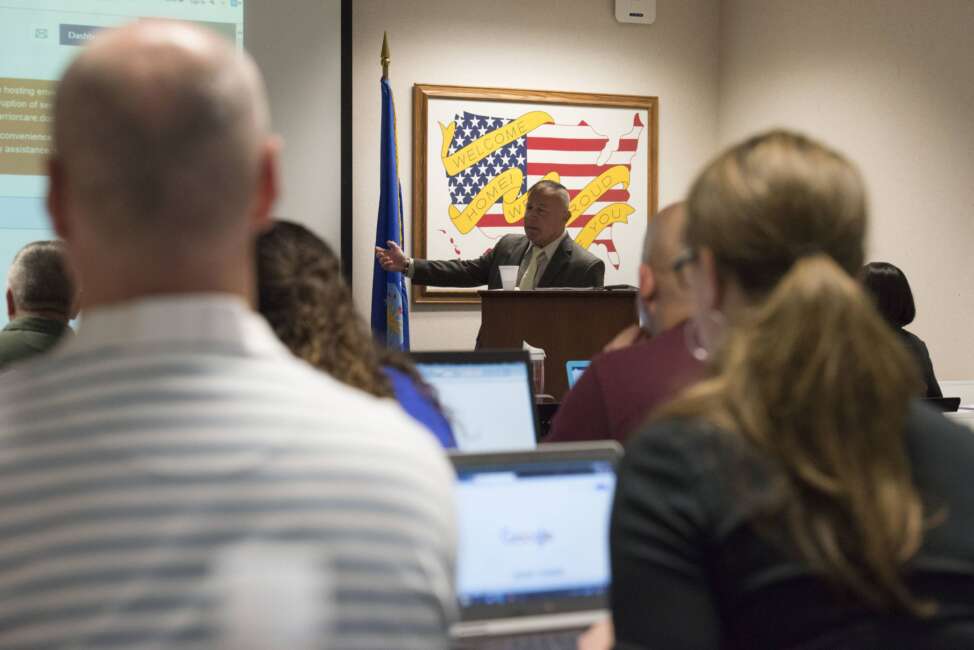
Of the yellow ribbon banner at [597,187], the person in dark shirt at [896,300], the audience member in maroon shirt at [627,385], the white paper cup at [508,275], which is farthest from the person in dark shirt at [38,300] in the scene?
the yellow ribbon banner at [597,187]


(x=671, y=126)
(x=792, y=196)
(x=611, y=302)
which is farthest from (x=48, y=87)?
(x=792, y=196)

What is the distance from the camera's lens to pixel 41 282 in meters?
2.71

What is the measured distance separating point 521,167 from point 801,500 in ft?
16.6

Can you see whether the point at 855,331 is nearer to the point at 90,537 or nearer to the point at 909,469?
the point at 909,469

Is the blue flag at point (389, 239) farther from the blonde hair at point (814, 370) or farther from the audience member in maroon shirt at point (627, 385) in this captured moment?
the blonde hair at point (814, 370)

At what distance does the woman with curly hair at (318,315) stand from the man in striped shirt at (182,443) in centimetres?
81

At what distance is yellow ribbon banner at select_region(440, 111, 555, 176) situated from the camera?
5703mm

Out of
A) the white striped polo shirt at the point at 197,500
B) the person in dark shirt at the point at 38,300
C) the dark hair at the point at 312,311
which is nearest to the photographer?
the white striped polo shirt at the point at 197,500

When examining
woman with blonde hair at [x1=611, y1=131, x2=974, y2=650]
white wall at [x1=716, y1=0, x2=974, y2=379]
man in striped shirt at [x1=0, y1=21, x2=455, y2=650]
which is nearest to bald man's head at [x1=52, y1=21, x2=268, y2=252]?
man in striped shirt at [x1=0, y1=21, x2=455, y2=650]

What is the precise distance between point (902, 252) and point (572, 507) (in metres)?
4.15

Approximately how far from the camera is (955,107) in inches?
179

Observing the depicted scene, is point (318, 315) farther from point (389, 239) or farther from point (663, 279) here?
point (389, 239)

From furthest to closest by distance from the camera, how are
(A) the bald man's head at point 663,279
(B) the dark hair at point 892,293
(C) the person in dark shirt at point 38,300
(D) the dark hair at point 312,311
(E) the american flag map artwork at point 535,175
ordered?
(E) the american flag map artwork at point 535,175, (B) the dark hair at point 892,293, (C) the person in dark shirt at point 38,300, (A) the bald man's head at point 663,279, (D) the dark hair at point 312,311

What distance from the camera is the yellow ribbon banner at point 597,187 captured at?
5926mm
